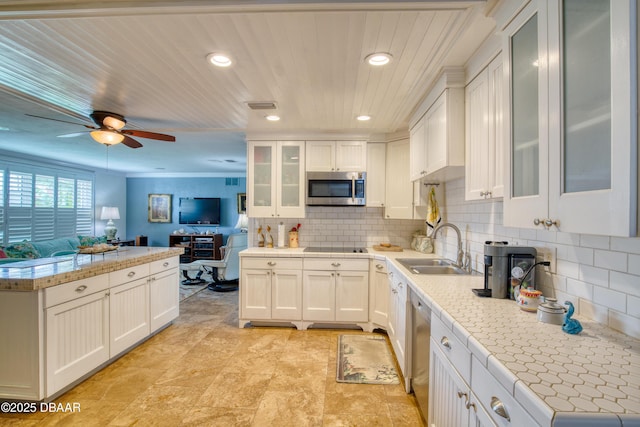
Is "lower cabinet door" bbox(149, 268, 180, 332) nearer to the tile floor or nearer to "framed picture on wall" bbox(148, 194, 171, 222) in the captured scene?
the tile floor

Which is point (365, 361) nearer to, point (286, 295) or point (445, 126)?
point (286, 295)

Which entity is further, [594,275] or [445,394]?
[445,394]

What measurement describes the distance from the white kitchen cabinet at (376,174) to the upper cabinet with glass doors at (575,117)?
93.7 inches

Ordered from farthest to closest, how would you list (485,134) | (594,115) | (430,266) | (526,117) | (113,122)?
(113,122)
(430,266)
(485,134)
(526,117)
(594,115)

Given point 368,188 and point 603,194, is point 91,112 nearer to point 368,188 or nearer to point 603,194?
point 368,188

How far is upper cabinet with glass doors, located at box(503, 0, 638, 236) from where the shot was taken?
770 mm

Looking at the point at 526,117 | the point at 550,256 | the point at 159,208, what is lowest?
the point at 550,256

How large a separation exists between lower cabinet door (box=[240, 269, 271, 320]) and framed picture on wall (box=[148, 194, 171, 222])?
18.8 feet

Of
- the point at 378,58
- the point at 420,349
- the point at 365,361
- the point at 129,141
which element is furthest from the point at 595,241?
the point at 129,141

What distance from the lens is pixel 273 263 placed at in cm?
344

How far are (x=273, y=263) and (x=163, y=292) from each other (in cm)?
124

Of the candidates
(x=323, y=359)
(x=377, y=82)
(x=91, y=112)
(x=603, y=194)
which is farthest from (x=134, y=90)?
(x=603, y=194)

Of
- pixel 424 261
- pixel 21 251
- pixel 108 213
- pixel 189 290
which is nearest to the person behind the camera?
pixel 424 261

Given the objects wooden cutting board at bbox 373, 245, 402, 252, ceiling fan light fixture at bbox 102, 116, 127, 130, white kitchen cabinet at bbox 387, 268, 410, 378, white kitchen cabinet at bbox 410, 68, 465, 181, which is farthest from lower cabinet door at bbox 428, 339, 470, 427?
ceiling fan light fixture at bbox 102, 116, 127, 130
